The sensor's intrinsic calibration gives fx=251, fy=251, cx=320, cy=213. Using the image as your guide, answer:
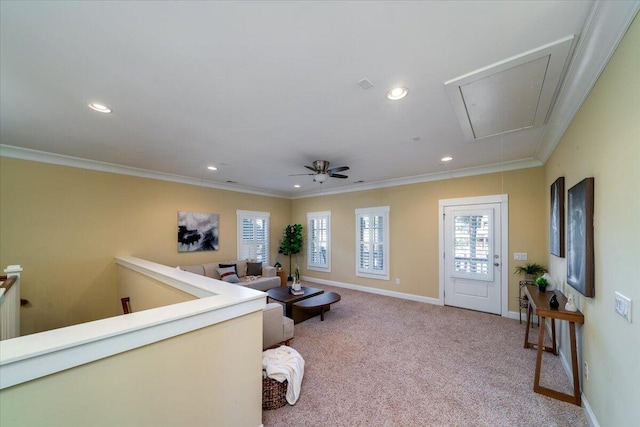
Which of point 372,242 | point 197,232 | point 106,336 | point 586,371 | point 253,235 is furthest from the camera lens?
point 253,235

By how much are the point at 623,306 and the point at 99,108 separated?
4.29m

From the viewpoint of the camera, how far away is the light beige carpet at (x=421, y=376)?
204 cm

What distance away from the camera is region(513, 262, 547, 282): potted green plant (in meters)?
3.96

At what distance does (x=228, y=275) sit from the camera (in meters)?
5.29

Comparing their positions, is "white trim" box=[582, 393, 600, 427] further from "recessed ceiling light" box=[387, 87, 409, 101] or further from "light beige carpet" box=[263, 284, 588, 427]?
"recessed ceiling light" box=[387, 87, 409, 101]

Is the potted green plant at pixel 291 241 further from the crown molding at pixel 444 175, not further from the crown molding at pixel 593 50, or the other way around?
the crown molding at pixel 593 50

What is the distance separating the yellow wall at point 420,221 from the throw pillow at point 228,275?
2.46 m

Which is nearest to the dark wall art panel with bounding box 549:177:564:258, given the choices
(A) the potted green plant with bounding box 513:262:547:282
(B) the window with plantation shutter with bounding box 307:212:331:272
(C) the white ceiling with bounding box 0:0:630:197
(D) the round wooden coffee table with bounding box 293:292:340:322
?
(C) the white ceiling with bounding box 0:0:630:197

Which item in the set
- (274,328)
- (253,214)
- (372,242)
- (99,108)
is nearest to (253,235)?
(253,214)

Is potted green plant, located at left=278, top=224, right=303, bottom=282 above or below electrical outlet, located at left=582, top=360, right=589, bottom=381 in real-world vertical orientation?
above

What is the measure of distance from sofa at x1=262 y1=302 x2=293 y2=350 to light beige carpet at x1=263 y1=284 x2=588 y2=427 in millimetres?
360

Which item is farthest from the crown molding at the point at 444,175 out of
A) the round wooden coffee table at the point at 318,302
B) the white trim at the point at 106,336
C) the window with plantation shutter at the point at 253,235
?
the white trim at the point at 106,336

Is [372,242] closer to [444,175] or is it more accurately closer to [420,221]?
[420,221]

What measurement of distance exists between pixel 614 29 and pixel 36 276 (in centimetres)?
660
